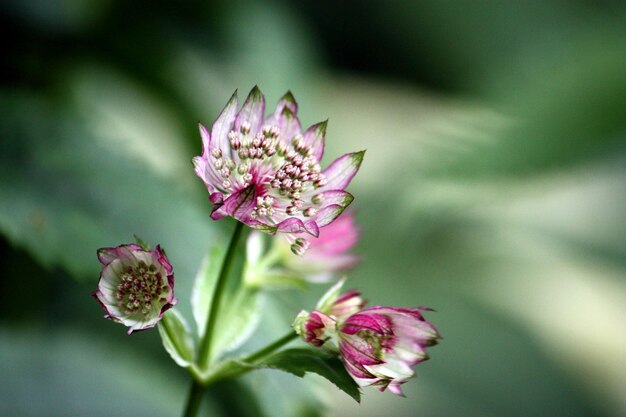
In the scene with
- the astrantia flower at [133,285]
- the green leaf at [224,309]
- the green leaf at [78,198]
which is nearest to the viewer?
the astrantia flower at [133,285]

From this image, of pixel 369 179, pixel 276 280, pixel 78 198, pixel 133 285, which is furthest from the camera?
pixel 369 179

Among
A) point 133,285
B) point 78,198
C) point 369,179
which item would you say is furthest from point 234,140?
point 369,179

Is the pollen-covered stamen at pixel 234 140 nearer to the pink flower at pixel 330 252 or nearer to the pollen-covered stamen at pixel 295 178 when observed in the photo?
the pollen-covered stamen at pixel 295 178

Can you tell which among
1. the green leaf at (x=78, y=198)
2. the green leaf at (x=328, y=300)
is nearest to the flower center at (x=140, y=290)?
the green leaf at (x=328, y=300)

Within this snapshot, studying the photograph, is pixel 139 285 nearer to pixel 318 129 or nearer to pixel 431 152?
pixel 318 129

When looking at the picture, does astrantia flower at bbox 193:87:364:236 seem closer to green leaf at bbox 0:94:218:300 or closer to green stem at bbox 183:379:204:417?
green stem at bbox 183:379:204:417

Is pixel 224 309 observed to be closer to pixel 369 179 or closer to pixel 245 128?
pixel 245 128
